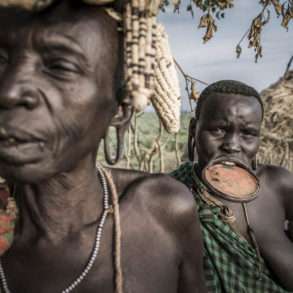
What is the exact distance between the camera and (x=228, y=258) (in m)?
2.51

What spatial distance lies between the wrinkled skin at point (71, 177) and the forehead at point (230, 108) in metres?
0.89

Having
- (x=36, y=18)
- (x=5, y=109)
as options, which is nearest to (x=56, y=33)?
(x=36, y=18)

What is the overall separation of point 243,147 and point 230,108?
0.21m

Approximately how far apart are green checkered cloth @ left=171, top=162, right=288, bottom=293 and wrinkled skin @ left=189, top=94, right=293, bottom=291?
5.0 inches

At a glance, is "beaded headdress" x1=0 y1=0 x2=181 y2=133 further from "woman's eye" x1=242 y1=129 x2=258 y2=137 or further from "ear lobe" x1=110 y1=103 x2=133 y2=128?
"woman's eye" x1=242 y1=129 x2=258 y2=137

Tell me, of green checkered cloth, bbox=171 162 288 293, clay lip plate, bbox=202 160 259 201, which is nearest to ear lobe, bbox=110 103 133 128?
clay lip plate, bbox=202 160 259 201

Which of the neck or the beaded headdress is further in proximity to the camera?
the neck

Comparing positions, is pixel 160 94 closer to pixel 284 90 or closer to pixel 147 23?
pixel 147 23

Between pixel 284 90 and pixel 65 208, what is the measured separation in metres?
6.01

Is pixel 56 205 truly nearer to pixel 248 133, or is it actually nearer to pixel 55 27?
pixel 55 27

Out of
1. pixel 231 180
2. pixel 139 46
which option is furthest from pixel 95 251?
pixel 231 180

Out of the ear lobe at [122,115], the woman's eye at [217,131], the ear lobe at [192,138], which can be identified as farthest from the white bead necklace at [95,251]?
the ear lobe at [192,138]

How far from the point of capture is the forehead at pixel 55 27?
4.23 feet

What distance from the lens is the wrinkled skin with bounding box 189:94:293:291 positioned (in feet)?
8.57
